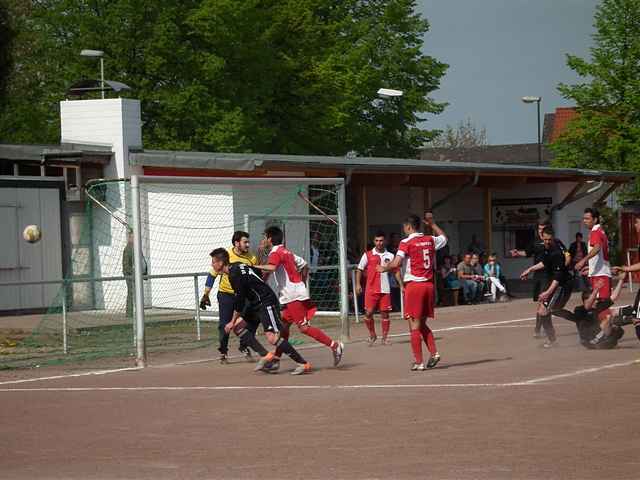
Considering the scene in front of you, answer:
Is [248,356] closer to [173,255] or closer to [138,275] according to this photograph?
[138,275]

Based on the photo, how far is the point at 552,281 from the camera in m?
18.2

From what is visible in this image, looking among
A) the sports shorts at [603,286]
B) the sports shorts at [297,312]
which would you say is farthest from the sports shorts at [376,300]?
the sports shorts at [297,312]

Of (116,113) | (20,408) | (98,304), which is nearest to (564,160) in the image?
(116,113)

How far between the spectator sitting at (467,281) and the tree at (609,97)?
1594 cm

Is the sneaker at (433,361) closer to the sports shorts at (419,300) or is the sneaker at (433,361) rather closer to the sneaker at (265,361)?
the sports shorts at (419,300)

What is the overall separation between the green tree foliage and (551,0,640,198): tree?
6641mm

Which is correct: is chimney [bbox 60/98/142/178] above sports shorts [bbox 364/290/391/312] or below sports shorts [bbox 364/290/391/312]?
above

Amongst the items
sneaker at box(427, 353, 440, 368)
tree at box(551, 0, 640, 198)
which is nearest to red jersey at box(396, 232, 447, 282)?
sneaker at box(427, 353, 440, 368)

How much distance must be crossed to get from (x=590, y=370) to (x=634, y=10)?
33.2 meters

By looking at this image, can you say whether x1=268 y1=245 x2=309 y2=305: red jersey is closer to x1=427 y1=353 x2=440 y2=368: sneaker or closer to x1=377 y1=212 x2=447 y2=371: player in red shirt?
x1=377 y1=212 x2=447 y2=371: player in red shirt

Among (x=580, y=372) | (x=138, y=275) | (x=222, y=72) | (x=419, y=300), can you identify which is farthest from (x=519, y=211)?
(x=580, y=372)

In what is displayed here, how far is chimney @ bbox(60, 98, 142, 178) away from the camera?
27578 mm

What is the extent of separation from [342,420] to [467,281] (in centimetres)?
2048

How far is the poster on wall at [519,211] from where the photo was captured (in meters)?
38.7
